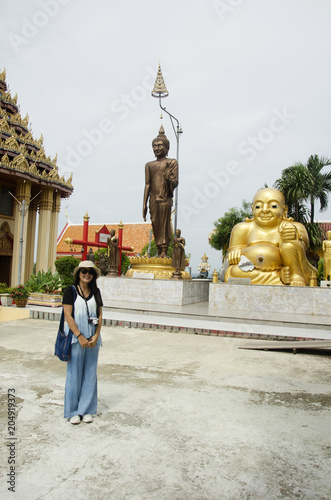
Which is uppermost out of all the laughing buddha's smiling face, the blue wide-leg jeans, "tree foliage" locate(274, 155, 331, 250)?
"tree foliage" locate(274, 155, 331, 250)

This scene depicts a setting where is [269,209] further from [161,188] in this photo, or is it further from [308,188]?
[308,188]

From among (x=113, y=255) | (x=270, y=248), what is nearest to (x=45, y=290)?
(x=113, y=255)

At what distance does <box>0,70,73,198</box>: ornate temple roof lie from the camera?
62.4ft

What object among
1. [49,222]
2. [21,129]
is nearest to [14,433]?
[49,222]

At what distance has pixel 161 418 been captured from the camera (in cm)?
299

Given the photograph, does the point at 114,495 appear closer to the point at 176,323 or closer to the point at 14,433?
the point at 14,433

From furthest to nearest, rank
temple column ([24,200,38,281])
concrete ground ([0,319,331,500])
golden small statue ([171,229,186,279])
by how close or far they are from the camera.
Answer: temple column ([24,200,38,281])
golden small statue ([171,229,186,279])
concrete ground ([0,319,331,500])

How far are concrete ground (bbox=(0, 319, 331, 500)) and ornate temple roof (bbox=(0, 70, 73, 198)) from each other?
1589 centimetres

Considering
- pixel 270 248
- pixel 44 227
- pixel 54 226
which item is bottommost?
pixel 270 248

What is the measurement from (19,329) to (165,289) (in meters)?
4.36

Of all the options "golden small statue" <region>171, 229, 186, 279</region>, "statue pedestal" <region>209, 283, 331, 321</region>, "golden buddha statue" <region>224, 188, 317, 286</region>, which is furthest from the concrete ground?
"golden small statue" <region>171, 229, 186, 279</region>

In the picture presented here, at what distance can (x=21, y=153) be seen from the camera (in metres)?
19.5

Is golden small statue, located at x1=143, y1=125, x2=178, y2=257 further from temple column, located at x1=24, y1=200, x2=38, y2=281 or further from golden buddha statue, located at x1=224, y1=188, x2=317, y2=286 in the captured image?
temple column, located at x1=24, y1=200, x2=38, y2=281

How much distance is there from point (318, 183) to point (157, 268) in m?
13.2
